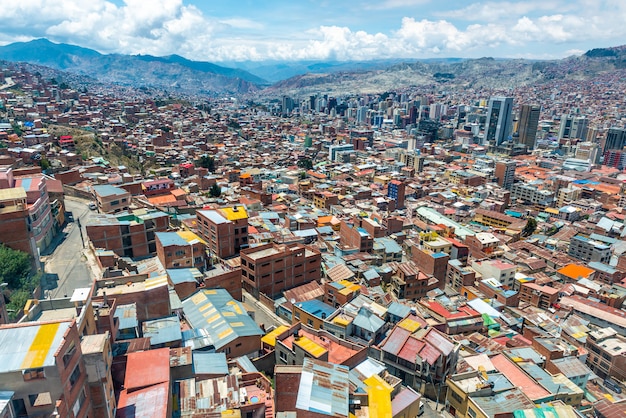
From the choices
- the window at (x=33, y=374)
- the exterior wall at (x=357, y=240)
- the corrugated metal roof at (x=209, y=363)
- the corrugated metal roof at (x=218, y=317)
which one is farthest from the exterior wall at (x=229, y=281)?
the window at (x=33, y=374)

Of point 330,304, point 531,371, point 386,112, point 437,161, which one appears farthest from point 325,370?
point 386,112

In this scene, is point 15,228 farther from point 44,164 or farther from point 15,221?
point 44,164

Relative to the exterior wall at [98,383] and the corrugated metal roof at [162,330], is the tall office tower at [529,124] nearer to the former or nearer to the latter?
the corrugated metal roof at [162,330]

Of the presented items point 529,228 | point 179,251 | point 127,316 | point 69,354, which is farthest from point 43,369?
point 529,228

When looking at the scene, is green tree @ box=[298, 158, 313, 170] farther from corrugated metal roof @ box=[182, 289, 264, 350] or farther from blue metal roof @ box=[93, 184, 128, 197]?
corrugated metal roof @ box=[182, 289, 264, 350]

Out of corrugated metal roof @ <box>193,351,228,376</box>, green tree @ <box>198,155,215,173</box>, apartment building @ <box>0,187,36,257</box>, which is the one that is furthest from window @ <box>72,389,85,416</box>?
green tree @ <box>198,155,215,173</box>
